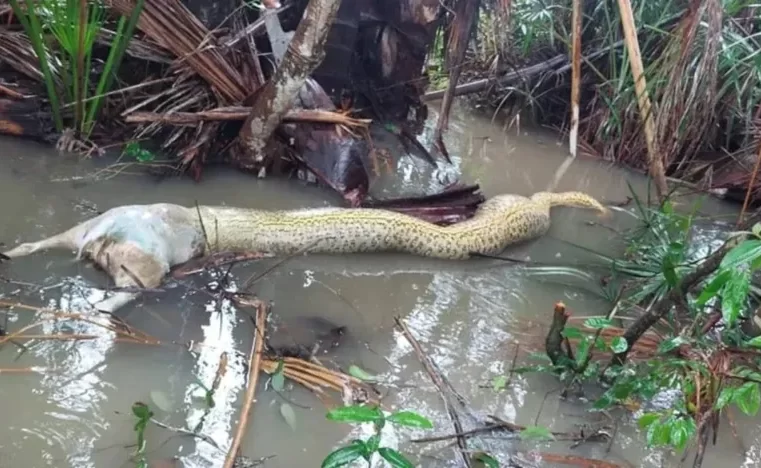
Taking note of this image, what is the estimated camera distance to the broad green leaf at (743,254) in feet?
6.46

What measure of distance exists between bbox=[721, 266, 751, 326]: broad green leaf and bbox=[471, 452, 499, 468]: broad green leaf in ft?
2.66

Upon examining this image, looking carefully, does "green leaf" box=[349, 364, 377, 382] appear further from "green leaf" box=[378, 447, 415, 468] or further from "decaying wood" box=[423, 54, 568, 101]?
"decaying wood" box=[423, 54, 568, 101]

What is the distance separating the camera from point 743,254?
2002 mm

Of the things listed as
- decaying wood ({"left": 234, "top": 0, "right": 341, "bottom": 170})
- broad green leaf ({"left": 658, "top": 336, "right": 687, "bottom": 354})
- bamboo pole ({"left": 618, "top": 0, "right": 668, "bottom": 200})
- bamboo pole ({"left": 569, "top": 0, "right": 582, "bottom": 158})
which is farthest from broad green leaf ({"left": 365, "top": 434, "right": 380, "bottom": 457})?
bamboo pole ({"left": 569, "top": 0, "right": 582, "bottom": 158})

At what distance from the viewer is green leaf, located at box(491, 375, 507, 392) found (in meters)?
3.05

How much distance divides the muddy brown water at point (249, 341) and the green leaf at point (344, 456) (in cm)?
45

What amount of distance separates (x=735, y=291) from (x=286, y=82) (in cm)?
300

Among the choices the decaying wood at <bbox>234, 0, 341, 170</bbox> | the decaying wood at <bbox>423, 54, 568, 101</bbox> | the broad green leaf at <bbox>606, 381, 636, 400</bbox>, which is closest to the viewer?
the broad green leaf at <bbox>606, 381, 636, 400</bbox>

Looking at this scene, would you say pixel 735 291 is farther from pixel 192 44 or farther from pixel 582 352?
pixel 192 44

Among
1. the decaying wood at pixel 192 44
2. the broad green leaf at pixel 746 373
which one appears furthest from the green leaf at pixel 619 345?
the decaying wood at pixel 192 44

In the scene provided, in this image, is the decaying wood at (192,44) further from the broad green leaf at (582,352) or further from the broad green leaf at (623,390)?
the broad green leaf at (623,390)

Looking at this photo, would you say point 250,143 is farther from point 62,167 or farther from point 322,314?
point 322,314

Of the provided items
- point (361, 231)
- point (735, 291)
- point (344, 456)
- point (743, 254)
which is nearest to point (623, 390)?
point (735, 291)

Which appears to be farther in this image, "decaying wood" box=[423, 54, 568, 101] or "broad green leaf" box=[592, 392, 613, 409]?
"decaying wood" box=[423, 54, 568, 101]
